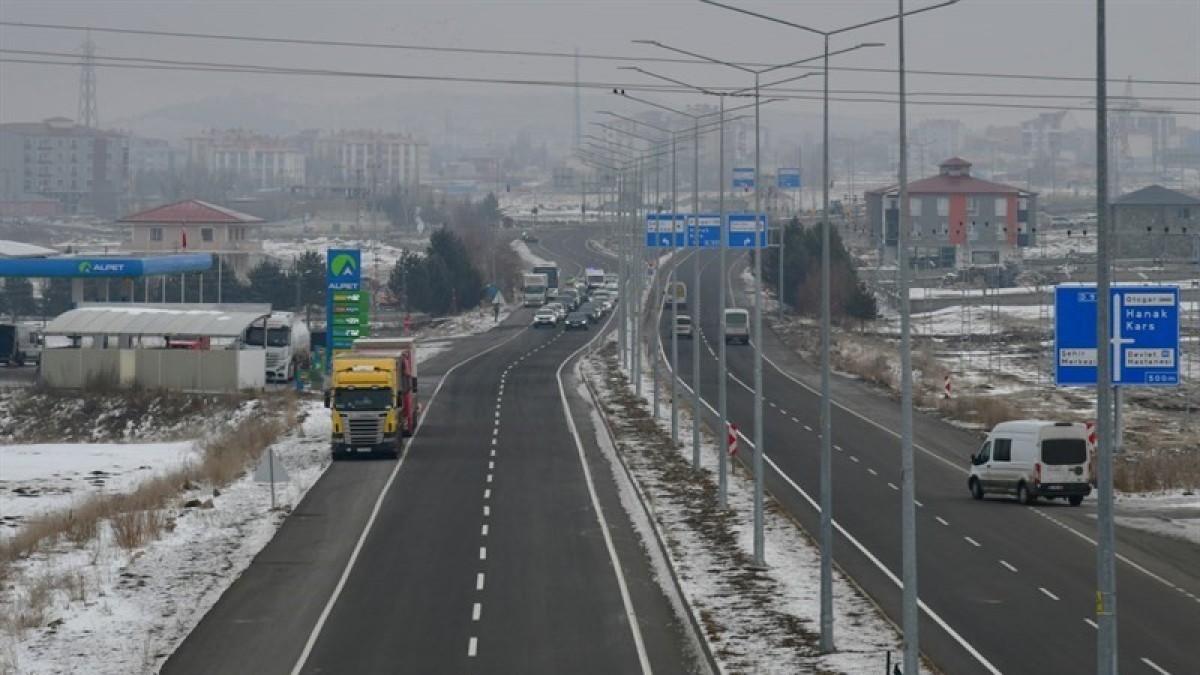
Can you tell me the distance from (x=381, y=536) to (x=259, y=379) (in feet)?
140

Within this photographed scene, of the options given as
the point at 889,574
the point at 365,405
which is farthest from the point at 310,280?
the point at 889,574

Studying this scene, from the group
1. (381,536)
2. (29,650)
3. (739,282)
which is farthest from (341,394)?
(739,282)

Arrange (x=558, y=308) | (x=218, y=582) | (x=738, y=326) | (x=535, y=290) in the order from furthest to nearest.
Answer: (x=535, y=290) → (x=558, y=308) → (x=738, y=326) → (x=218, y=582)

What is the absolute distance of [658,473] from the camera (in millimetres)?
54656

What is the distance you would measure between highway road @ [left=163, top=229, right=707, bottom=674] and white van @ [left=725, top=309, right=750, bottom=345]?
4506 cm

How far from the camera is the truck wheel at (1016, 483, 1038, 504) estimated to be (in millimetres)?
49384

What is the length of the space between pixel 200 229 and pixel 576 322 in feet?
144

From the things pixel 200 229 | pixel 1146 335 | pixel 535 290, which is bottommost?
pixel 1146 335

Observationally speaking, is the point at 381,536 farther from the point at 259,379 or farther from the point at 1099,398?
the point at 259,379

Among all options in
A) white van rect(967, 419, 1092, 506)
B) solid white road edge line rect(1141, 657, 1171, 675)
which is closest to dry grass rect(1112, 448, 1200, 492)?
white van rect(967, 419, 1092, 506)

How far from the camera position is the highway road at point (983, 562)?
29625 millimetres

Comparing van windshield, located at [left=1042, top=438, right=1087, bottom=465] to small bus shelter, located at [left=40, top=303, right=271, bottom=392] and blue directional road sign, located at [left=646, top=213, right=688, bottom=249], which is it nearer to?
blue directional road sign, located at [left=646, top=213, right=688, bottom=249]

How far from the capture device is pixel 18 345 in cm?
10238

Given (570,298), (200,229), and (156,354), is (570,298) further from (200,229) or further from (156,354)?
(156,354)
